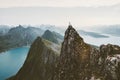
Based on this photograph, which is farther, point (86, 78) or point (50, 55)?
point (50, 55)

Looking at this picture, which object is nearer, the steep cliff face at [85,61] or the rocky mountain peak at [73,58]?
the steep cliff face at [85,61]

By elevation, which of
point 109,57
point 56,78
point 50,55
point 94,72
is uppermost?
point 109,57

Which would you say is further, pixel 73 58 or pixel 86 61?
pixel 73 58

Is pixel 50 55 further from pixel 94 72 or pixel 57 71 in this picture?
pixel 94 72

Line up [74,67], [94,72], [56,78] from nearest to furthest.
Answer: [94,72], [74,67], [56,78]

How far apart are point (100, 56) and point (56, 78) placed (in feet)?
42.6

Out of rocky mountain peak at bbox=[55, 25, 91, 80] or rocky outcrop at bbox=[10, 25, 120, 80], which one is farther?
rocky mountain peak at bbox=[55, 25, 91, 80]

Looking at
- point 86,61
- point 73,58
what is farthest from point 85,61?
point 73,58

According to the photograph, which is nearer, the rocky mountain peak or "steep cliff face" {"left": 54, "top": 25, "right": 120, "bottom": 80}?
"steep cliff face" {"left": 54, "top": 25, "right": 120, "bottom": 80}

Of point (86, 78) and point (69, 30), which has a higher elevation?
point (69, 30)

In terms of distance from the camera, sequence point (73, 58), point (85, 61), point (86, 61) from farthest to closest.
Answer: point (73, 58) < point (85, 61) < point (86, 61)

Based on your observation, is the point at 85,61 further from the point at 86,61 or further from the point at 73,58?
the point at 73,58

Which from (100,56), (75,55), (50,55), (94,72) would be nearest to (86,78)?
(94,72)

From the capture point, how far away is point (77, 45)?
54906 millimetres
